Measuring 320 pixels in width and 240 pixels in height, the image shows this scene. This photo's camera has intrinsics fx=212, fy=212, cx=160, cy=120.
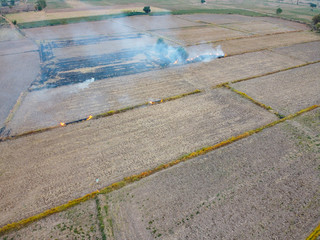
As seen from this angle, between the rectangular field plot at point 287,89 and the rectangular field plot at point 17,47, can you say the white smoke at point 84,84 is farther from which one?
the rectangular field plot at point 17,47

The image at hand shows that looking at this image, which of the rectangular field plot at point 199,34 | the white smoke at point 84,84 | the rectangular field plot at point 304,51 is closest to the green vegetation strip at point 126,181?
the white smoke at point 84,84

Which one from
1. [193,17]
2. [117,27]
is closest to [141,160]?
[117,27]

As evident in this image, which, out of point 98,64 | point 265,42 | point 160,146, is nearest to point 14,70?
point 98,64

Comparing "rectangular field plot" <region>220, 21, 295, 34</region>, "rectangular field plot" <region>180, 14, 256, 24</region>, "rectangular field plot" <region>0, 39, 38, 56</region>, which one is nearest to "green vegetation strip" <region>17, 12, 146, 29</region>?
"rectangular field plot" <region>0, 39, 38, 56</region>

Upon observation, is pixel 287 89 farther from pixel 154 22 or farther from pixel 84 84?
pixel 154 22

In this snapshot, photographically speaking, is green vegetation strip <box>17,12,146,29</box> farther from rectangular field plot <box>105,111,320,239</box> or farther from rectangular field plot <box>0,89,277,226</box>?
rectangular field plot <box>105,111,320,239</box>

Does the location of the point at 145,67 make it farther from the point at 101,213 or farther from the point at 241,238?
the point at 241,238
